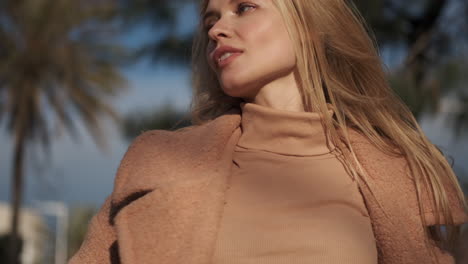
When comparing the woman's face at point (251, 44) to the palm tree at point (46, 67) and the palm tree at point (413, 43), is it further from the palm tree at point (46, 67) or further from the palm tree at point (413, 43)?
the palm tree at point (46, 67)

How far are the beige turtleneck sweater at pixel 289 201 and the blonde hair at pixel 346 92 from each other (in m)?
0.08

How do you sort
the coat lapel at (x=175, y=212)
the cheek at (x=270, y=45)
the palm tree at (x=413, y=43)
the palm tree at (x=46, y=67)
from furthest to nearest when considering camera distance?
the palm tree at (x=46, y=67)
the palm tree at (x=413, y=43)
the cheek at (x=270, y=45)
the coat lapel at (x=175, y=212)

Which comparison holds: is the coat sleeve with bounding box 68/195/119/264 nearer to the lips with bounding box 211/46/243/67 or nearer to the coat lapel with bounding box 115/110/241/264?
the coat lapel with bounding box 115/110/241/264

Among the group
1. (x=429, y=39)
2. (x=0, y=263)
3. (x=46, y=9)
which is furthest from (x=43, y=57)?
(x=429, y=39)

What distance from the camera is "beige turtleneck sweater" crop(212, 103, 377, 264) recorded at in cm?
125

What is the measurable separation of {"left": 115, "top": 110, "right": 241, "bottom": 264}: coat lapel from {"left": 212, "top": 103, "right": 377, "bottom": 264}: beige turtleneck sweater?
1.9 inches

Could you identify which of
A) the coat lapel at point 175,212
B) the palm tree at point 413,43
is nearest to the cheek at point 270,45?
the coat lapel at point 175,212

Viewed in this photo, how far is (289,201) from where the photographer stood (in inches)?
52.2

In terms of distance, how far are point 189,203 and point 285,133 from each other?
0.94 ft

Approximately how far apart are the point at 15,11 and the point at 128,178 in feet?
25.6

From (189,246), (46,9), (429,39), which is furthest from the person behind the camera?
(46,9)

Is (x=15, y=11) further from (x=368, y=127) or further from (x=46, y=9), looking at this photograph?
(x=368, y=127)

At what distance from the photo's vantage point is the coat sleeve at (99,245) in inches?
50.2

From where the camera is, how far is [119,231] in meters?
1.24
